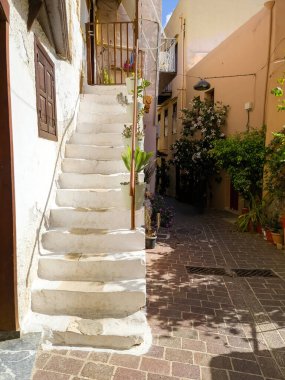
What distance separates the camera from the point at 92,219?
4031 mm

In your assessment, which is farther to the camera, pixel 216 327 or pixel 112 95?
pixel 112 95

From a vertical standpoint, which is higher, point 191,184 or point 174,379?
point 191,184

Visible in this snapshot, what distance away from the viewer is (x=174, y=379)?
8.39 feet

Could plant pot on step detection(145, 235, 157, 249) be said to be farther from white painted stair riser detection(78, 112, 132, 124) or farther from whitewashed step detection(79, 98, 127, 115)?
whitewashed step detection(79, 98, 127, 115)

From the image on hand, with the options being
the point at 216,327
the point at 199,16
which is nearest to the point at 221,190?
the point at 199,16

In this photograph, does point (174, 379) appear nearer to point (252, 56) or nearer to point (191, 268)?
point (191, 268)

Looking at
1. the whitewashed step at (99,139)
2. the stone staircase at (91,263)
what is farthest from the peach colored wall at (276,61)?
the stone staircase at (91,263)

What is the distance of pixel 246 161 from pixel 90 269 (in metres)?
5.70

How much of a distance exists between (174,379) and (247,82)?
918 cm

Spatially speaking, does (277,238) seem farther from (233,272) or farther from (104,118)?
(104,118)

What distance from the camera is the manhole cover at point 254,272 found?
5.05 m

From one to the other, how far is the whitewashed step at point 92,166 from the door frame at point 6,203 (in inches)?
85.3

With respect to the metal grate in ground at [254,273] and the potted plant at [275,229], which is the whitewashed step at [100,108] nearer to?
the metal grate in ground at [254,273]

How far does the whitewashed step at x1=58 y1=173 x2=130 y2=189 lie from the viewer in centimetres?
461
